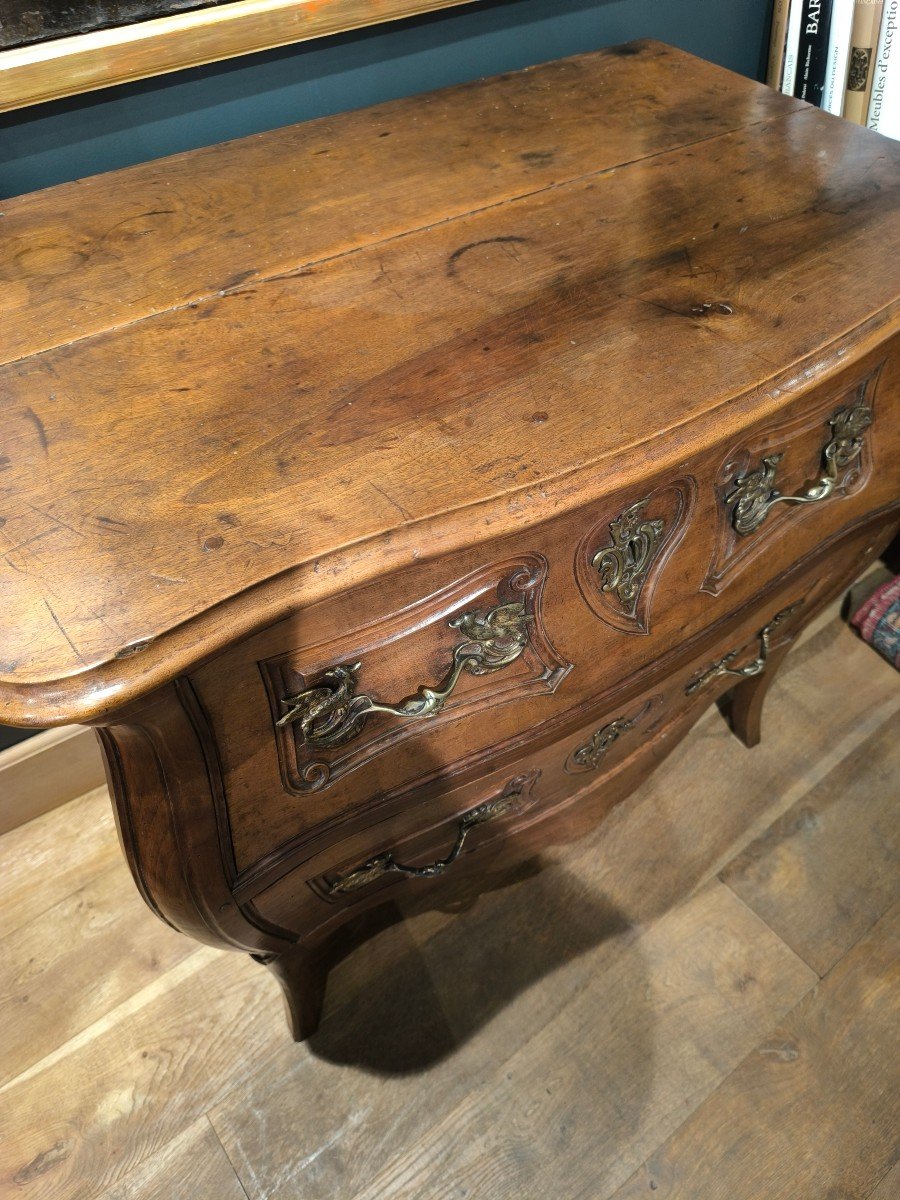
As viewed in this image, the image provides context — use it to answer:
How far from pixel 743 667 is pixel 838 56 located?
729 mm

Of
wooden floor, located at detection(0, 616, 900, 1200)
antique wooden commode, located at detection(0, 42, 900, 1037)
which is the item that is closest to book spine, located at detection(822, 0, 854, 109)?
antique wooden commode, located at detection(0, 42, 900, 1037)

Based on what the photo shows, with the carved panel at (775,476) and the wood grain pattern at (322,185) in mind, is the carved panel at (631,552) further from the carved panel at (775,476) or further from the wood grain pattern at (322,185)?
the wood grain pattern at (322,185)

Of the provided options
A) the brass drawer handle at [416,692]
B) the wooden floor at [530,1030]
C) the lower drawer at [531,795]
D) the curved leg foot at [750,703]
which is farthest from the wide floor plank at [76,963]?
the curved leg foot at [750,703]

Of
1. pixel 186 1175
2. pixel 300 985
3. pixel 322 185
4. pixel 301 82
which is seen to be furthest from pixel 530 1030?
pixel 301 82

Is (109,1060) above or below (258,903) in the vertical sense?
below

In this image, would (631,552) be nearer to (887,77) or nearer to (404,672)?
(404,672)

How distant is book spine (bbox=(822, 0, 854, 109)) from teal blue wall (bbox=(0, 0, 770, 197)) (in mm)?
183

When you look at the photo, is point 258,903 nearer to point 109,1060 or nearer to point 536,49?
point 109,1060

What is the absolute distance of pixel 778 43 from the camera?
1.12 metres

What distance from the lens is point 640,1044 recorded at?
1.02 meters

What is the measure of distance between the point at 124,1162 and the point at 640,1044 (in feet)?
1.83

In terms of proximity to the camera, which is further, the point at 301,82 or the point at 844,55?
the point at 844,55

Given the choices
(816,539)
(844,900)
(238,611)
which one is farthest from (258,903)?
(844,900)

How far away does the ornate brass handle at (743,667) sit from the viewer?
937mm
